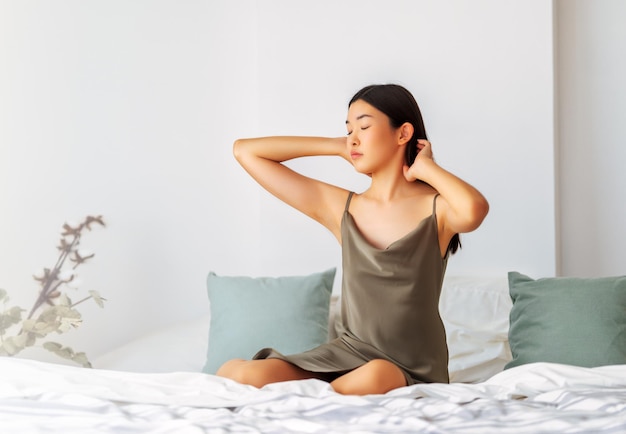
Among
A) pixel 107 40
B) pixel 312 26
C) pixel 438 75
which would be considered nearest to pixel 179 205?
pixel 107 40

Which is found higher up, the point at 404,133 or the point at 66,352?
the point at 404,133

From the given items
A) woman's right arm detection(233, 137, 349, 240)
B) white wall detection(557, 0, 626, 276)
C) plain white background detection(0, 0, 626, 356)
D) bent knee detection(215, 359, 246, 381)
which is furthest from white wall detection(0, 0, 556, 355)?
bent knee detection(215, 359, 246, 381)

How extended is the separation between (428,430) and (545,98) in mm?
2030

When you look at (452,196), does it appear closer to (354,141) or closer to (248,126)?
(354,141)

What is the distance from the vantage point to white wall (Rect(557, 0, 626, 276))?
128 inches

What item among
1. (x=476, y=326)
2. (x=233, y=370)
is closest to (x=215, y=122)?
(x=476, y=326)

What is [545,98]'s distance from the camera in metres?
3.17

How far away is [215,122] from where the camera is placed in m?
3.55

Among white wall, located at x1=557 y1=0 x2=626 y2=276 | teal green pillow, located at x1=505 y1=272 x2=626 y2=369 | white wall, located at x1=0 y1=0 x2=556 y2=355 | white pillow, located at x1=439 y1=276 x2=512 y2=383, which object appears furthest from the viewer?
white wall, located at x1=557 y1=0 x2=626 y2=276

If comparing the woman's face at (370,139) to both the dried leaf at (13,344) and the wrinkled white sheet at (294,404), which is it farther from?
the dried leaf at (13,344)

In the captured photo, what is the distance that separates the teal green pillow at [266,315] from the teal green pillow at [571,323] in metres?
0.63

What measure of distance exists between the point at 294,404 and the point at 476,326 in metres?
1.31

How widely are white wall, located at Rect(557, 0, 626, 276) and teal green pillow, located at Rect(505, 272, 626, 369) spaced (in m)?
0.74

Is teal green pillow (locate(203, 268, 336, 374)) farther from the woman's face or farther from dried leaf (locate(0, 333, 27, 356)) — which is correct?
the woman's face
